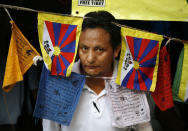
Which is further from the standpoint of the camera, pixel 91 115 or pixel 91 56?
pixel 91 115

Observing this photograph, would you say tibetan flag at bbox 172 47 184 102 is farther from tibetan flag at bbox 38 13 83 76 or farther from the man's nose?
tibetan flag at bbox 38 13 83 76

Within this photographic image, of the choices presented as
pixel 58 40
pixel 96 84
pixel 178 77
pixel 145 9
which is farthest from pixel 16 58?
pixel 178 77

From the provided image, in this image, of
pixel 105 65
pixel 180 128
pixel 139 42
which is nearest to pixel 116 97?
pixel 105 65

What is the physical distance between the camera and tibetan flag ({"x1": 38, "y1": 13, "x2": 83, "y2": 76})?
167 cm

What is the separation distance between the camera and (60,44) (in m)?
1.73

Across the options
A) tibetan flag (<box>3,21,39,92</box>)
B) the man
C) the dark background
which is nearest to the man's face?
the man

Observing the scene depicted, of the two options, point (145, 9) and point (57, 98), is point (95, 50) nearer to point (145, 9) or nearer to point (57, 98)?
point (57, 98)

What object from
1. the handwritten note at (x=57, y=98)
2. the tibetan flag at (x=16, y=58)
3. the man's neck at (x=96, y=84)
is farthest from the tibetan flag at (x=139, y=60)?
the tibetan flag at (x=16, y=58)

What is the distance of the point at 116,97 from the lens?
1.91 metres

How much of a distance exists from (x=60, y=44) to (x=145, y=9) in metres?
0.96

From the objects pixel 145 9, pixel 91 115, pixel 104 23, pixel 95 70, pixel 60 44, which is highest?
pixel 145 9

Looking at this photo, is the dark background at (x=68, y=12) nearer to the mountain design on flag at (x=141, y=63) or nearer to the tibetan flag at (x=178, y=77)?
the tibetan flag at (x=178, y=77)

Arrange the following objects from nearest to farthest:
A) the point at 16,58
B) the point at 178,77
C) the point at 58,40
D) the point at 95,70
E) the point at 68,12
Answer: the point at 16,58 < the point at 58,40 < the point at 95,70 < the point at 178,77 < the point at 68,12

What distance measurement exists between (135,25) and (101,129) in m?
1.52
